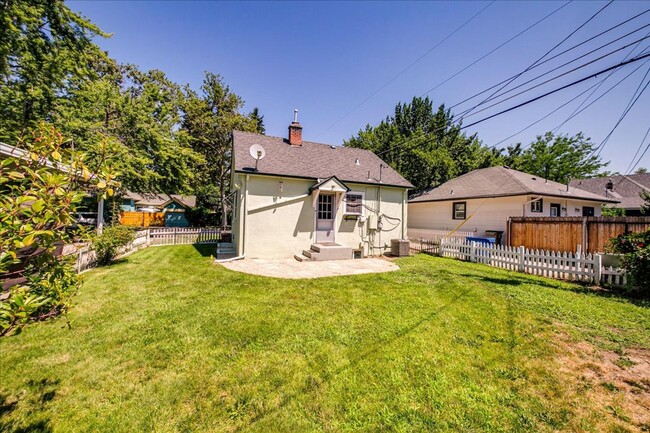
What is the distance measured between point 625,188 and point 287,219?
34089 millimetres

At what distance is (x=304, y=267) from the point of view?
9570mm

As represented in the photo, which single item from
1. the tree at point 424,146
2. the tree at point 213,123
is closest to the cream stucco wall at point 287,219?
the tree at point 424,146

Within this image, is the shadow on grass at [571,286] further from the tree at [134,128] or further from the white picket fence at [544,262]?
the tree at [134,128]

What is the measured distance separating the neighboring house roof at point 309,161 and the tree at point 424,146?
11141 millimetres

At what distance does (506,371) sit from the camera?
140 inches

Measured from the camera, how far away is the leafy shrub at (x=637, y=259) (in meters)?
6.53

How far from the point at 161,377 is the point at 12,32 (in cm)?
1036

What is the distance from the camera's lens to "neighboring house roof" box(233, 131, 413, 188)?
1156 centimetres

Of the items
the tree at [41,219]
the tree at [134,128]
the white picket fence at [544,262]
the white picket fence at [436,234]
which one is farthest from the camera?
the white picket fence at [436,234]

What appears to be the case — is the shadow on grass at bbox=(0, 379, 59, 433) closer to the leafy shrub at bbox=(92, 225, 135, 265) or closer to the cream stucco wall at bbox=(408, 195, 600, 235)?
the leafy shrub at bbox=(92, 225, 135, 265)

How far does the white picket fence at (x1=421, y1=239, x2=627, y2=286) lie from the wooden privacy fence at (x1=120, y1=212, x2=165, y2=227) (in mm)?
32245

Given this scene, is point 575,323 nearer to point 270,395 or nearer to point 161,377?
point 270,395

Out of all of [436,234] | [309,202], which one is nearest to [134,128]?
[309,202]

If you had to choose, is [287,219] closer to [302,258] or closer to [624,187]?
[302,258]
